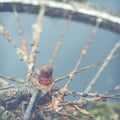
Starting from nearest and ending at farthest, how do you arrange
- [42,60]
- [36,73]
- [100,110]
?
[36,73]
[100,110]
[42,60]

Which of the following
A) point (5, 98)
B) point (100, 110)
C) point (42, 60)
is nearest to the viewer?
point (5, 98)

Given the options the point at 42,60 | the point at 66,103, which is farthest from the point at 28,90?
the point at 42,60

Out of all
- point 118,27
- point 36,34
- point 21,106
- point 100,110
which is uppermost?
point 118,27

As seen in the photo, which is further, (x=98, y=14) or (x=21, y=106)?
(x=98, y=14)

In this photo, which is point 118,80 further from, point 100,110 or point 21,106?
point 21,106

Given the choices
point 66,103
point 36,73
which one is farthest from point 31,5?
point 66,103

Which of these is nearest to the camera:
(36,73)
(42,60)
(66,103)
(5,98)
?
(5,98)

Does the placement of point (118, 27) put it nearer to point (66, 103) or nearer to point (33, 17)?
point (33, 17)

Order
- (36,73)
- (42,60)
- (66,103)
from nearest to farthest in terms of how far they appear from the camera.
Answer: (66,103) → (36,73) → (42,60)

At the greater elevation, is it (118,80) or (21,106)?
(118,80)
